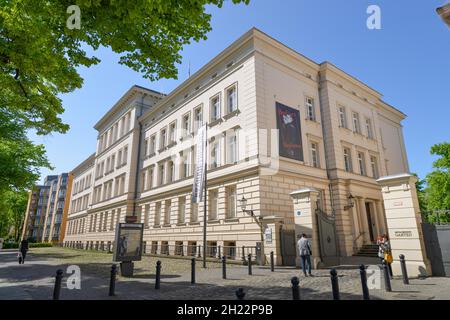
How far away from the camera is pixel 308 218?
44.8ft

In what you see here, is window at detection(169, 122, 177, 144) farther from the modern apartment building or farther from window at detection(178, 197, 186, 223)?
the modern apartment building

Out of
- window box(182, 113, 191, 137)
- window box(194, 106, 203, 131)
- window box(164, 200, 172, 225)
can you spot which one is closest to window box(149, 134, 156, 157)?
window box(182, 113, 191, 137)

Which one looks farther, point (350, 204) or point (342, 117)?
point (342, 117)

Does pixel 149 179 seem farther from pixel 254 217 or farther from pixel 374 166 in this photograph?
pixel 374 166

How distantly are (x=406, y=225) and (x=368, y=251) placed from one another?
1041 cm

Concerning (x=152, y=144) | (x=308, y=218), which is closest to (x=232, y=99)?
(x=308, y=218)

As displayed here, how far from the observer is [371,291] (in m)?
7.86

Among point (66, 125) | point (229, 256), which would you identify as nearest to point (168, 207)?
point (229, 256)

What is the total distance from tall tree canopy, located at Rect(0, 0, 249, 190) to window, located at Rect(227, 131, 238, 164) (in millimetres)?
10584

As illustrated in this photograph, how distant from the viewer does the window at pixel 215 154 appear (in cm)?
2176

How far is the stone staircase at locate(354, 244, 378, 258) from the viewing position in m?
18.8

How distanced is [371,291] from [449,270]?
13.7 feet

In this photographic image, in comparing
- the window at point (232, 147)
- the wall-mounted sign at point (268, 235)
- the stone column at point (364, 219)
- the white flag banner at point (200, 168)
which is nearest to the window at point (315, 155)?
the stone column at point (364, 219)

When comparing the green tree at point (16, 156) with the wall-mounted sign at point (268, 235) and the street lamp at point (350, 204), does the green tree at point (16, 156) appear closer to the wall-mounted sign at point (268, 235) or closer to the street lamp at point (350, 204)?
the wall-mounted sign at point (268, 235)
